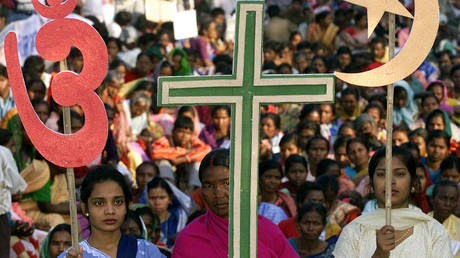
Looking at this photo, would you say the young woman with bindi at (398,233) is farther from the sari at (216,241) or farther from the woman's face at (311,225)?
the woman's face at (311,225)

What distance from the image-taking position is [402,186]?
18.0ft

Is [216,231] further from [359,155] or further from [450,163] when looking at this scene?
[359,155]

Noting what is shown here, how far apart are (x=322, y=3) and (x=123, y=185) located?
14.1 meters

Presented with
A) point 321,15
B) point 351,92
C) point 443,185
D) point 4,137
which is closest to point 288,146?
point 351,92

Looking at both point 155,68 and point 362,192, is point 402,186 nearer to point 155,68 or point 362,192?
point 362,192

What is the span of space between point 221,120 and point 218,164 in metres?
5.52

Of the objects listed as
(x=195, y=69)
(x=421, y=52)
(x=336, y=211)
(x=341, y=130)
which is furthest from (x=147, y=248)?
(x=195, y=69)

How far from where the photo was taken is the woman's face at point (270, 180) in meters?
8.80

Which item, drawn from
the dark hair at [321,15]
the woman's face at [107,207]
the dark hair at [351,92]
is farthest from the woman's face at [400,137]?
the dark hair at [321,15]

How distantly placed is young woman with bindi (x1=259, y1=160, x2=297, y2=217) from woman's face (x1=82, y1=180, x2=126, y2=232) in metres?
3.51

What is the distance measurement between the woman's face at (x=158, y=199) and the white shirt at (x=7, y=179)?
1.13 metres

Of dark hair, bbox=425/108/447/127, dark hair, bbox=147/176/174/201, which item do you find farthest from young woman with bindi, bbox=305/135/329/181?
dark hair, bbox=147/176/174/201

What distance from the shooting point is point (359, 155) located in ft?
32.3

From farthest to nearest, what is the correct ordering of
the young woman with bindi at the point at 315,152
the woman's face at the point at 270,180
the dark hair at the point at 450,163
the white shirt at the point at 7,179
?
the young woman with bindi at the point at 315,152 < the dark hair at the point at 450,163 < the woman's face at the point at 270,180 < the white shirt at the point at 7,179
